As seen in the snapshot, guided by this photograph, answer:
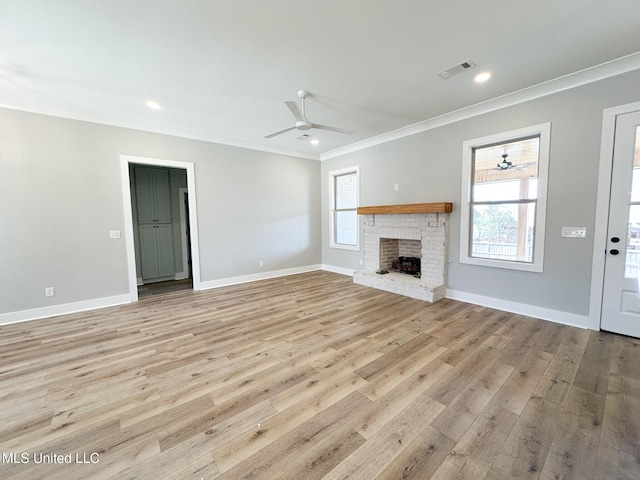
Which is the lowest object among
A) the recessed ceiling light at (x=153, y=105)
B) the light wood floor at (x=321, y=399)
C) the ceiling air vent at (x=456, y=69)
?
the light wood floor at (x=321, y=399)

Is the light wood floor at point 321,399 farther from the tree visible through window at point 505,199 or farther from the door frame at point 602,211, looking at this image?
the tree visible through window at point 505,199

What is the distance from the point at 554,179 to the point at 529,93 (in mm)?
1111

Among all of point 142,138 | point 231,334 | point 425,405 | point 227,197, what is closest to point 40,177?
point 142,138

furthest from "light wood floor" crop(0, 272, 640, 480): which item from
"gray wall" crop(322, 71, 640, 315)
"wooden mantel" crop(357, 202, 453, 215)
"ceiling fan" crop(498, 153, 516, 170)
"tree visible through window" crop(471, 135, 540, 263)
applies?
"ceiling fan" crop(498, 153, 516, 170)

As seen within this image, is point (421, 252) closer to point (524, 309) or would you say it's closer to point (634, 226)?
point (524, 309)

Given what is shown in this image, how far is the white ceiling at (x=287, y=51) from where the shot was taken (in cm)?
193

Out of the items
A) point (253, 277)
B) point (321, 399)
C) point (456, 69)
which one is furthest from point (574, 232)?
point (253, 277)

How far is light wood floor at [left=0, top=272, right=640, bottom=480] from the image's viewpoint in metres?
1.37

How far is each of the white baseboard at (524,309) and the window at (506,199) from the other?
19.5 inches

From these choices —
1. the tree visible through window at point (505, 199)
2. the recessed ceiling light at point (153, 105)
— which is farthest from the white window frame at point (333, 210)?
the recessed ceiling light at point (153, 105)

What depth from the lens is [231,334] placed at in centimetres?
293

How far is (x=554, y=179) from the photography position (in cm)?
308

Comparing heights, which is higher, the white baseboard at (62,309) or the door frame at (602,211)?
the door frame at (602,211)

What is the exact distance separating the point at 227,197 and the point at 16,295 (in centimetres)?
317
